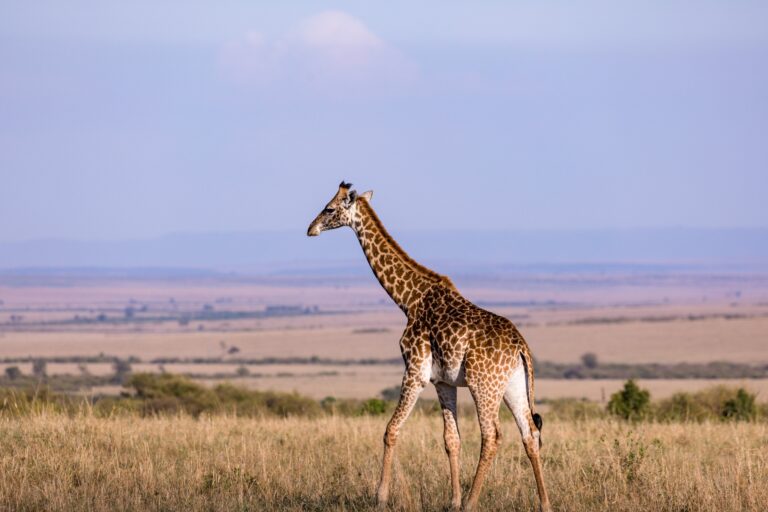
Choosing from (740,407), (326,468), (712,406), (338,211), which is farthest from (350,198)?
(712,406)

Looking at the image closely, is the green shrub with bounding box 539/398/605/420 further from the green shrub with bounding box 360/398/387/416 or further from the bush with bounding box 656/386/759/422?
the green shrub with bounding box 360/398/387/416

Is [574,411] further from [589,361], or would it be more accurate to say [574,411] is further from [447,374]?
[589,361]

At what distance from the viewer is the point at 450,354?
10.8 m

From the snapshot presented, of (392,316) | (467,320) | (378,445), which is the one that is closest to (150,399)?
(378,445)

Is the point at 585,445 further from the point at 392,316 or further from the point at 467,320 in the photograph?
the point at 392,316

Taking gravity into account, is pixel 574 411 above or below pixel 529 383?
below

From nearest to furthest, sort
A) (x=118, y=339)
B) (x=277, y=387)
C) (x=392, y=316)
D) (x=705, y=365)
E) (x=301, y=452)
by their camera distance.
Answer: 1. (x=301, y=452)
2. (x=277, y=387)
3. (x=705, y=365)
4. (x=118, y=339)
5. (x=392, y=316)

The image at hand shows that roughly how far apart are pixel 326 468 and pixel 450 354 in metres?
3.00

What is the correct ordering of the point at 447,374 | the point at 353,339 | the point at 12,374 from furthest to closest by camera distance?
the point at 353,339
the point at 12,374
the point at 447,374

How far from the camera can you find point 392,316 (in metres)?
155

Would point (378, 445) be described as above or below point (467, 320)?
below

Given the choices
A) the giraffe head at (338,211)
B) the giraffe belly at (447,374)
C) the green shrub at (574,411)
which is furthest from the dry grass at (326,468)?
the green shrub at (574,411)

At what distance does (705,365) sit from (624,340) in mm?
22387

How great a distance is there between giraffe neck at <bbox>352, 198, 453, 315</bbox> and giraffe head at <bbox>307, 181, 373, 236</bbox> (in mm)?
93
